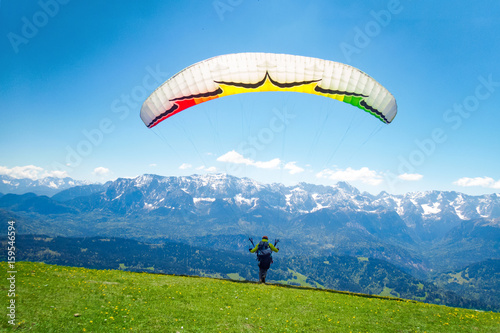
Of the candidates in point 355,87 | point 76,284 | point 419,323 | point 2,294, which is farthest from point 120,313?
point 355,87

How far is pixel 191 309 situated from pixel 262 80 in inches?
639

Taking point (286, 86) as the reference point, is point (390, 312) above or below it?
Result: below

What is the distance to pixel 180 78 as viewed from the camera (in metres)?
19.7

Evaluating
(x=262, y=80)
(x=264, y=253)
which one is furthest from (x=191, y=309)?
(x=262, y=80)

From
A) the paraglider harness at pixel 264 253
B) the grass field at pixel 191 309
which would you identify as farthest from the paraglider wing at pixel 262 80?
the grass field at pixel 191 309

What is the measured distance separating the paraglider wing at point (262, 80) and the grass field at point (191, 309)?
13944mm

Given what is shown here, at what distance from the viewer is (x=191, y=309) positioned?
1502 centimetres

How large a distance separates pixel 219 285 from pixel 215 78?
16.2 m

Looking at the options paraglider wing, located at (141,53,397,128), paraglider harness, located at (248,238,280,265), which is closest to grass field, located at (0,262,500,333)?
paraglider harness, located at (248,238,280,265)

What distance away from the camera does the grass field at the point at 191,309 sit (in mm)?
12758

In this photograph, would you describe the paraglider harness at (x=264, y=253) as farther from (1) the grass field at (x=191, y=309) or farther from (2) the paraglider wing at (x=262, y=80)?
(2) the paraglider wing at (x=262, y=80)

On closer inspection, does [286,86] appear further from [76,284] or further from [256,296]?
[76,284]

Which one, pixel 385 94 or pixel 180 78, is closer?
pixel 180 78

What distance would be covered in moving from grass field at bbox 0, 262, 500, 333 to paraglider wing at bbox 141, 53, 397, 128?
45.7 feet
